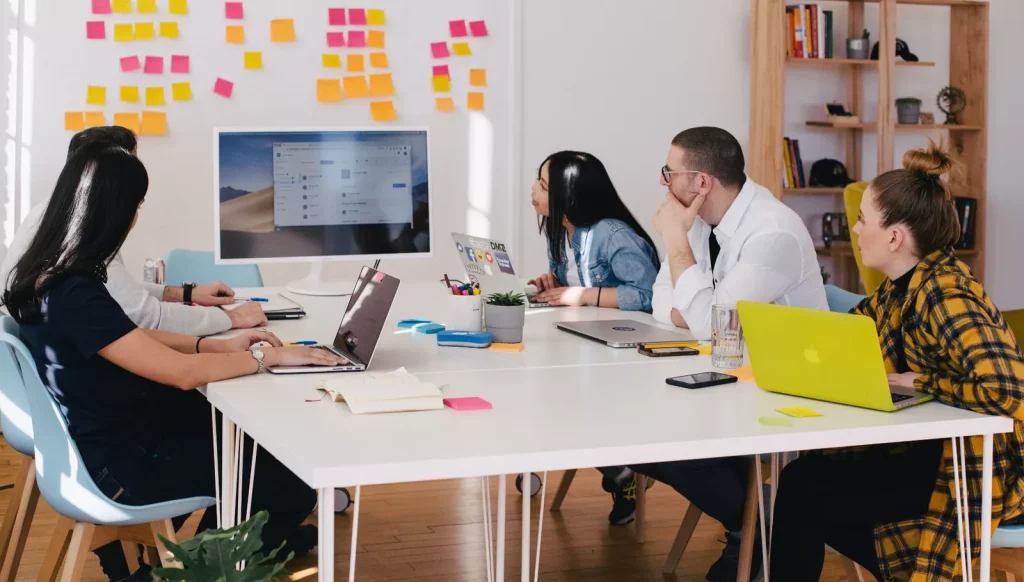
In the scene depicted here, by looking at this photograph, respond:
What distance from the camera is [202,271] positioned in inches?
153

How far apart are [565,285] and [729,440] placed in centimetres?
205

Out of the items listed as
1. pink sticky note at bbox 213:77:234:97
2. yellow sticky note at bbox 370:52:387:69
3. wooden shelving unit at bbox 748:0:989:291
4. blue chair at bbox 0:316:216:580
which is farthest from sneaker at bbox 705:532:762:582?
pink sticky note at bbox 213:77:234:97

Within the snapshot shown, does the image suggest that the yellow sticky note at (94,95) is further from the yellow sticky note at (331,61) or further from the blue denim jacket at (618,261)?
the blue denim jacket at (618,261)

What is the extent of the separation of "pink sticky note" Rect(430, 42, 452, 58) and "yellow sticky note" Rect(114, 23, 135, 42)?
1236 mm

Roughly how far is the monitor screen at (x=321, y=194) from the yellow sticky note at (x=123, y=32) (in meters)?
1.54

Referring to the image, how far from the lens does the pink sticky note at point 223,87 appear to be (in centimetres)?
459

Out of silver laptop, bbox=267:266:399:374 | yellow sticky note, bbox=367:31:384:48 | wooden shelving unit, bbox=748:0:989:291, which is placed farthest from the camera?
wooden shelving unit, bbox=748:0:989:291

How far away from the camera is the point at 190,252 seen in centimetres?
390

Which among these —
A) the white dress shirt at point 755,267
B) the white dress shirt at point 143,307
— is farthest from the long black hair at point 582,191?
the white dress shirt at point 143,307

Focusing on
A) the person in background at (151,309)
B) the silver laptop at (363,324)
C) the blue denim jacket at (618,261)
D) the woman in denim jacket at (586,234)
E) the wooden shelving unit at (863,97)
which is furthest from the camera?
the wooden shelving unit at (863,97)

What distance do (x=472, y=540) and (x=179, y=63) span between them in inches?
98.0

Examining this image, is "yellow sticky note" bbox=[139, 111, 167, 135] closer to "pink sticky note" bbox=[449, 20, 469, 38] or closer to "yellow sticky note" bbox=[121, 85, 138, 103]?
"yellow sticky note" bbox=[121, 85, 138, 103]

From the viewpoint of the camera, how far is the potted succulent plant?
8.07 ft

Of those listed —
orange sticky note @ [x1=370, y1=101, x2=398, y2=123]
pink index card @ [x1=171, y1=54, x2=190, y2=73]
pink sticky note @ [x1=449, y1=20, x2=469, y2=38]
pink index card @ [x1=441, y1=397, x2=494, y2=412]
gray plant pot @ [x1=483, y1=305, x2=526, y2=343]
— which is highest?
pink sticky note @ [x1=449, y1=20, x2=469, y2=38]
